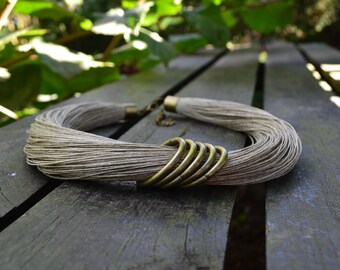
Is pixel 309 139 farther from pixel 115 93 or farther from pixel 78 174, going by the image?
pixel 115 93

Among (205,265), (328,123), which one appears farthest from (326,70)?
(205,265)

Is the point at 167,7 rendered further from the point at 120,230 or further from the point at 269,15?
the point at 120,230

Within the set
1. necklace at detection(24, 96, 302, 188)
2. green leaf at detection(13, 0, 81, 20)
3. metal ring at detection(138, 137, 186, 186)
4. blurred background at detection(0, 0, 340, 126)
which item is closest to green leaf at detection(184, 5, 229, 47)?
blurred background at detection(0, 0, 340, 126)

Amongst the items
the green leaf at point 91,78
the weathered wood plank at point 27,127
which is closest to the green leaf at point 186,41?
the weathered wood plank at point 27,127

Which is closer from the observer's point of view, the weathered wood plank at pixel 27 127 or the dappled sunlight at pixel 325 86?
the weathered wood plank at pixel 27 127

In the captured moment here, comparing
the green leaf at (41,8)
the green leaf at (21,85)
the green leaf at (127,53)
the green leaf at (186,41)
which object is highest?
the green leaf at (41,8)

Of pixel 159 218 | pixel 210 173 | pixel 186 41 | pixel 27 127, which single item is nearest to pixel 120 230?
pixel 159 218

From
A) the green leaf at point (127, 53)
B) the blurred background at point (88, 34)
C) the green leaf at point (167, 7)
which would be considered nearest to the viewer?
the blurred background at point (88, 34)

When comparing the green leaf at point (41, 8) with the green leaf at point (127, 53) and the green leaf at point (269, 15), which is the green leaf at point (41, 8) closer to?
the green leaf at point (127, 53)

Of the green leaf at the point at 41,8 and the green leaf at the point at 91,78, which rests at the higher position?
the green leaf at the point at 41,8
